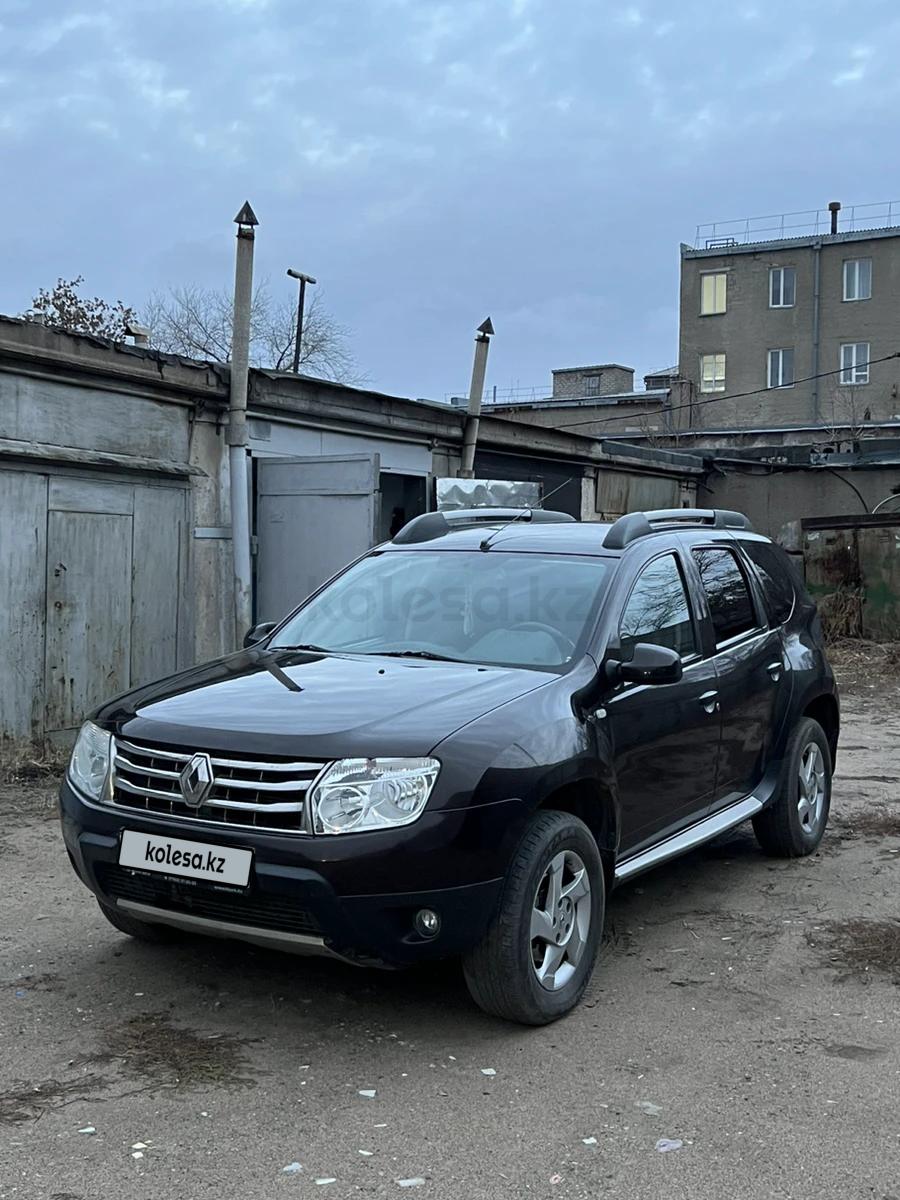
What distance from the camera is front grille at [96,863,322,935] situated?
3934 mm

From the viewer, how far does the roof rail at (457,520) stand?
19.7 feet

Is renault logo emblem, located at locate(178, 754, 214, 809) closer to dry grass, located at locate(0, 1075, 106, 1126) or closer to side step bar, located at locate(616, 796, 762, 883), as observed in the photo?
dry grass, located at locate(0, 1075, 106, 1126)

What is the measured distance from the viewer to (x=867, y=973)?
4887 millimetres

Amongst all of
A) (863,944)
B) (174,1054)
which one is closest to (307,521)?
(863,944)

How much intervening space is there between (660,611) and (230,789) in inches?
87.2

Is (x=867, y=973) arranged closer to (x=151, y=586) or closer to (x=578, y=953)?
(x=578, y=953)

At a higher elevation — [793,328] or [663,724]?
[793,328]

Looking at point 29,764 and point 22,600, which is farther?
point 22,600

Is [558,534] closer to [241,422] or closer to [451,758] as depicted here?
[451,758]

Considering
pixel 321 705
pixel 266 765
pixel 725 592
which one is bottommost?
pixel 266 765

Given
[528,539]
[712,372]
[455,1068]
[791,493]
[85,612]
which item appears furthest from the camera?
[712,372]

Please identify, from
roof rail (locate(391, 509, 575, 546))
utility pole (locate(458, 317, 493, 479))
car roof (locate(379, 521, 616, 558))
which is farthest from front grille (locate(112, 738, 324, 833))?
utility pole (locate(458, 317, 493, 479))

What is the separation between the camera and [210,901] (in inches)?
159

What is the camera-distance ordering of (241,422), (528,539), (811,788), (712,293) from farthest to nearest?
(712,293) < (241,422) < (811,788) < (528,539)
